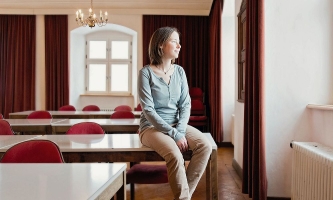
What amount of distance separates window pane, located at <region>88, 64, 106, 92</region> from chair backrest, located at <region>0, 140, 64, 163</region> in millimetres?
6967

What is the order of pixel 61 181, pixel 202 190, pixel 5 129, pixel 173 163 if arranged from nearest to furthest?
pixel 61 181 → pixel 173 163 → pixel 5 129 → pixel 202 190

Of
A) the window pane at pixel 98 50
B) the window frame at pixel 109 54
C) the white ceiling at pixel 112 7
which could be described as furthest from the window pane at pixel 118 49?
the white ceiling at pixel 112 7

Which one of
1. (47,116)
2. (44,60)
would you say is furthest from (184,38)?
(47,116)

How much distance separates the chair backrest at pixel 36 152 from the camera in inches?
74.5

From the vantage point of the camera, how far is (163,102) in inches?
94.6

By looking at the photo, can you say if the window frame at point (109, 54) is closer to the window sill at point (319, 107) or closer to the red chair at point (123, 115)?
the red chair at point (123, 115)

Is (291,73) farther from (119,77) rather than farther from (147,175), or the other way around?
(119,77)

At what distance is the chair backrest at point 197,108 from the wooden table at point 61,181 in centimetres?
593

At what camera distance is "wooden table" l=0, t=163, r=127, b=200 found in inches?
46.6

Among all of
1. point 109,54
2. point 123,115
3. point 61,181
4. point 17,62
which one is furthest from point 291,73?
point 17,62

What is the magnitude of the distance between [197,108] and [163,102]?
5.20 meters

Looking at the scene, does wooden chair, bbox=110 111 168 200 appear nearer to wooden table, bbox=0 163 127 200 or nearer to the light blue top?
the light blue top

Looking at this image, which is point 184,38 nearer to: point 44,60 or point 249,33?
point 44,60

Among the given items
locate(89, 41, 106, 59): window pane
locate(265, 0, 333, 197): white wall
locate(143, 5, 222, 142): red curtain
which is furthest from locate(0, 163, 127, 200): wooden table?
locate(89, 41, 106, 59): window pane
